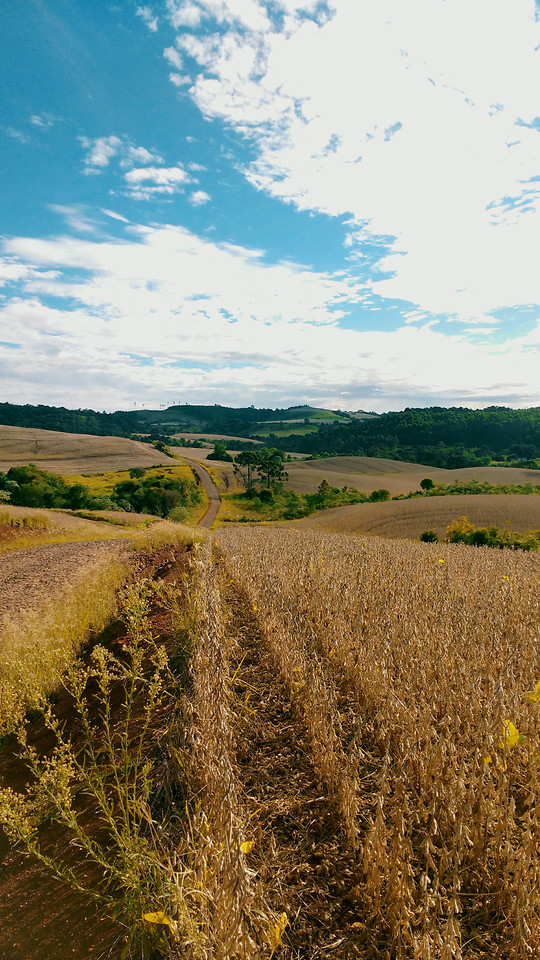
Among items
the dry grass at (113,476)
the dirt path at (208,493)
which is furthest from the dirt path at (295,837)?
the dry grass at (113,476)

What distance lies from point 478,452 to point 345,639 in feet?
405

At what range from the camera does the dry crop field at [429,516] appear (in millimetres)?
32031

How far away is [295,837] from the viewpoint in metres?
2.77

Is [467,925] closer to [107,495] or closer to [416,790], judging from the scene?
[416,790]

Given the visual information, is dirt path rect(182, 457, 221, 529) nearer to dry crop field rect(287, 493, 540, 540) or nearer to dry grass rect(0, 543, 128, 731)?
dry crop field rect(287, 493, 540, 540)

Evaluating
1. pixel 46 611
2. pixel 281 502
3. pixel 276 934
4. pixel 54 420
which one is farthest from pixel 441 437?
pixel 276 934

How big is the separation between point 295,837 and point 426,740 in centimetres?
111

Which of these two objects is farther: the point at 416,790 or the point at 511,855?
the point at 416,790

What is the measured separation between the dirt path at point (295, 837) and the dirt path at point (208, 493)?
3497 centimetres

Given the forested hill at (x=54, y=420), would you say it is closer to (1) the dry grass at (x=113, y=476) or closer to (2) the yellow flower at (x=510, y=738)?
(1) the dry grass at (x=113, y=476)

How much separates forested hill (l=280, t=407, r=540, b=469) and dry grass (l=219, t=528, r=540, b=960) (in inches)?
4150

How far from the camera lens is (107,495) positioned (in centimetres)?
5906

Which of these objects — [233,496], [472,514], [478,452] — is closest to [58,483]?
[233,496]

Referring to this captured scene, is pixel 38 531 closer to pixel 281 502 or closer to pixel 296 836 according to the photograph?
pixel 296 836
